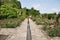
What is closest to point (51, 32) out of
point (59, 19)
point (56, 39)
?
point (56, 39)

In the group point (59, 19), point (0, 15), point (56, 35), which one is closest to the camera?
point (56, 35)

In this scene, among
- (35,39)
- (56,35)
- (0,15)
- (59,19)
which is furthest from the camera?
(0,15)

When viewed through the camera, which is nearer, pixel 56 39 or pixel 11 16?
pixel 56 39

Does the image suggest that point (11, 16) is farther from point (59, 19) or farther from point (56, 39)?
point (56, 39)

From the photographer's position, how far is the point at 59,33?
38.3 feet

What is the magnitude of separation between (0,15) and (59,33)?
75.0 feet

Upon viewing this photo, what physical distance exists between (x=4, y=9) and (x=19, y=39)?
2560cm

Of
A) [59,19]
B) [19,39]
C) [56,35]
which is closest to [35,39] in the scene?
[19,39]

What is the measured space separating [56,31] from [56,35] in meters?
0.44

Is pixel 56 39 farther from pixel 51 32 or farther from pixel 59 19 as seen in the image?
pixel 59 19

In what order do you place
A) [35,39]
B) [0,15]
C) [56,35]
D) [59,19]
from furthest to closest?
[0,15] < [59,19] < [56,35] < [35,39]

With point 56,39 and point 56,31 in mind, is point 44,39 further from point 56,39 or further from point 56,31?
point 56,31

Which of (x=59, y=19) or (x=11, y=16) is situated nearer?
(x=59, y=19)

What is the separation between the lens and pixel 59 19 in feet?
59.2
